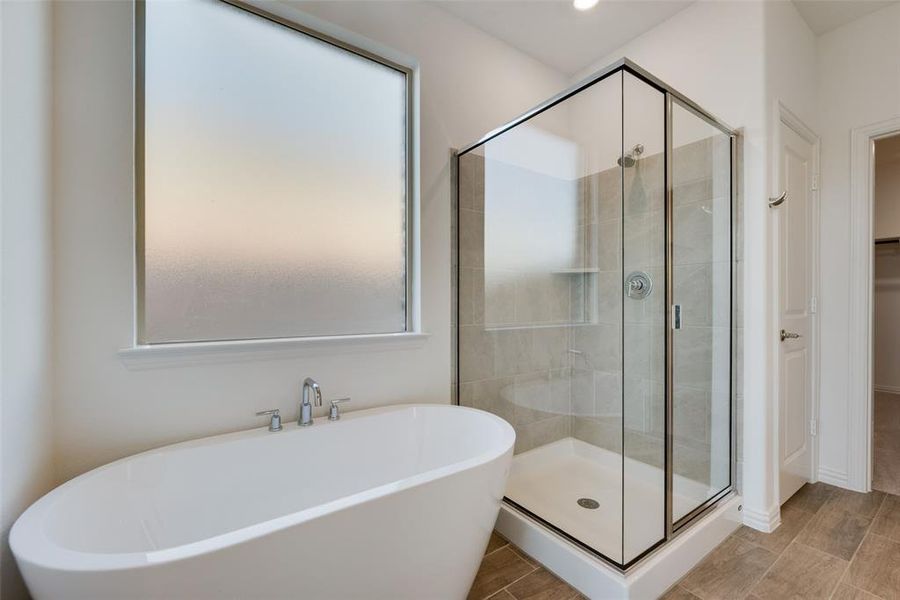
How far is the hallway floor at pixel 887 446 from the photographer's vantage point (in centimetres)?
231

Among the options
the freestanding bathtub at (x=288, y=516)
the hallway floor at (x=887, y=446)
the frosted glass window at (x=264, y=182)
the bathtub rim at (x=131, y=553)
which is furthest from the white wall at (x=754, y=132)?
the frosted glass window at (x=264, y=182)

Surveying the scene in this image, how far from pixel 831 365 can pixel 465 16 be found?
10.1 feet

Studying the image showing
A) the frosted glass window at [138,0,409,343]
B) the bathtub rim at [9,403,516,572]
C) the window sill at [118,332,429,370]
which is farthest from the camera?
the frosted glass window at [138,0,409,343]

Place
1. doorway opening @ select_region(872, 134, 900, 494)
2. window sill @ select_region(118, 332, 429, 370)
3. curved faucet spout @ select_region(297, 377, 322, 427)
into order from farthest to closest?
1. doorway opening @ select_region(872, 134, 900, 494)
2. curved faucet spout @ select_region(297, 377, 322, 427)
3. window sill @ select_region(118, 332, 429, 370)

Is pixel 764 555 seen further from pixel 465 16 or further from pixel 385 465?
pixel 465 16

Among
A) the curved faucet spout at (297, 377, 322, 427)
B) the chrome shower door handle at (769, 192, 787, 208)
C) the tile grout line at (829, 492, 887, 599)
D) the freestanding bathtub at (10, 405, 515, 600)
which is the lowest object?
the tile grout line at (829, 492, 887, 599)

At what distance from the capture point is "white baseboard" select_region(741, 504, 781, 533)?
74.2 inches

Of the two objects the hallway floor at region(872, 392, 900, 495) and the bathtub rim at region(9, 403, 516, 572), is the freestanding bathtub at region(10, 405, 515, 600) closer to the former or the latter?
the bathtub rim at region(9, 403, 516, 572)

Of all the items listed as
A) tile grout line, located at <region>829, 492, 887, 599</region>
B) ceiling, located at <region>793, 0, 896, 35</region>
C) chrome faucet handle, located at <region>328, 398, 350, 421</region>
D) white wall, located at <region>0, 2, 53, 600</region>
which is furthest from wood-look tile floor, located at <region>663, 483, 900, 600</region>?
ceiling, located at <region>793, 0, 896, 35</region>

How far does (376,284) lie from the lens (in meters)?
2.04

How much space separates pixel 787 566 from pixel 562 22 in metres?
2.98

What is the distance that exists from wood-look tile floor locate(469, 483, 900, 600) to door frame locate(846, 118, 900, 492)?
11.1 inches

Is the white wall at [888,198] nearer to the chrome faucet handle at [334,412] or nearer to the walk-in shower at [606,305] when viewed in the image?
the walk-in shower at [606,305]

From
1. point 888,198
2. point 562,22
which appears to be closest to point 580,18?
point 562,22
